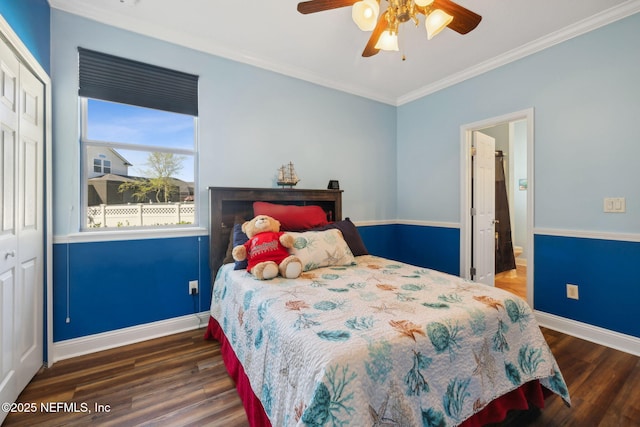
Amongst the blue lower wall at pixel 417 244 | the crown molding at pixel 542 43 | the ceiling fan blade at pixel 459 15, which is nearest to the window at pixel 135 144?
the ceiling fan blade at pixel 459 15

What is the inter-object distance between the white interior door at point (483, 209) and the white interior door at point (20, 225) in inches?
152

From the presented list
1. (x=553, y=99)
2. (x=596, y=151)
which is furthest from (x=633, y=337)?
(x=553, y=99)

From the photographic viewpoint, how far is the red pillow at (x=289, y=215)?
244cm

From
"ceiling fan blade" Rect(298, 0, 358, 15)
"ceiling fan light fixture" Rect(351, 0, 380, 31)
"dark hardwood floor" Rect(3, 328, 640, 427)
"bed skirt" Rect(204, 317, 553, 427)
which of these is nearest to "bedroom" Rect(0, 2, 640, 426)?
"dark hardwood floor" Rect(3, 328, 640, 427)

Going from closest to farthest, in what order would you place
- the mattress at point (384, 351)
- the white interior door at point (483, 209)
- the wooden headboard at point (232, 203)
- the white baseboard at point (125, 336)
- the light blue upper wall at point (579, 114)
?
the mattress at point (384, 351), the white baseboard at point (125, 336), the light blue upper wall at point (579, 114), the wooden headboard at point (232, 203), the white interior door at point (483, 209)

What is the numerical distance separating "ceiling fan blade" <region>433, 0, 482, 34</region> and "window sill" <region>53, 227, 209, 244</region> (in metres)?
2.41

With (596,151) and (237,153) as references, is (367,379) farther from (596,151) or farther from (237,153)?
(596,151)

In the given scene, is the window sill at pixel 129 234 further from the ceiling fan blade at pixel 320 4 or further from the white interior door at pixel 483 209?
the white interior door at pixel 483 209

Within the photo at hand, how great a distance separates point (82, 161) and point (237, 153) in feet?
3.91

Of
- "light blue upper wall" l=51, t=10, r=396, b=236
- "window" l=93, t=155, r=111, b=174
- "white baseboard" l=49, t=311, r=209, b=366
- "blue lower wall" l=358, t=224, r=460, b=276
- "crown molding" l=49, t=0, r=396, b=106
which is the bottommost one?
"white baseboard" l=49, t=311, r=209, b=366

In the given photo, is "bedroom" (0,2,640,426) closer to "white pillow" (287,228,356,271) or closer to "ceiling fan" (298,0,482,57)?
"white pillow" (287,228,356,271)

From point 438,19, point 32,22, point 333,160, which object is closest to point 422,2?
point 438,19

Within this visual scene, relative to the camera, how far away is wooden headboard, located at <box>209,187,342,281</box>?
94.3 inches

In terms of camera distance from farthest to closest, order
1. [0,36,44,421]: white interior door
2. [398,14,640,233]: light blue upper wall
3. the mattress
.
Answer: [398,14,640,233]: light blue upper wall < [0,36,44,421]: white interior door < the mattress
